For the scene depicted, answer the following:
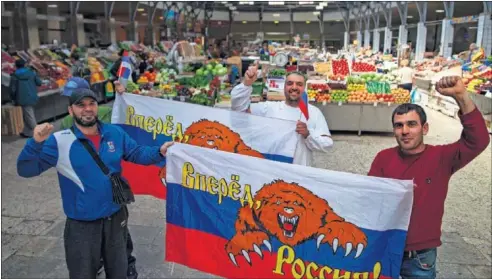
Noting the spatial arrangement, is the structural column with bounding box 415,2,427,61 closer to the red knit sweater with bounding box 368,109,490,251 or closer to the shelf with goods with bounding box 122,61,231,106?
the shelf with goods with bounding box 122,61,231,106

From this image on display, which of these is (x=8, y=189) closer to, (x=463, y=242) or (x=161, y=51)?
(x=463, y=242)

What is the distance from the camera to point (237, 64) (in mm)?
18875

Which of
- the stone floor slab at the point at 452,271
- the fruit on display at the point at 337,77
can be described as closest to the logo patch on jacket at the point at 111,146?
the stone floor slab at the point at 452,271

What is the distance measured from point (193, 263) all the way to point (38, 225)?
2.85 metres

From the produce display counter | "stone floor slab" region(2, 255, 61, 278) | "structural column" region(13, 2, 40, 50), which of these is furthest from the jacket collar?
"structural column" region(13, 2, 40, 50)

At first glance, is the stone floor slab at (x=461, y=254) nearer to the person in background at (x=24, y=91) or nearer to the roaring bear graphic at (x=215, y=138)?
the roaring bear graphic at (x=215, y=138)

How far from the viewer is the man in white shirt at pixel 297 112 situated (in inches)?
147

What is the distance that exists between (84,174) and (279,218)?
4.38 feet

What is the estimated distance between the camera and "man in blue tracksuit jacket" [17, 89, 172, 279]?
2809mm

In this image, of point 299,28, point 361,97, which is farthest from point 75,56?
point 299,28

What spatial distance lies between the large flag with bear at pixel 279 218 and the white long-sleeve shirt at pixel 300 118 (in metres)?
0.92

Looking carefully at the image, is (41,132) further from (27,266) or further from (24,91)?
(24,91)

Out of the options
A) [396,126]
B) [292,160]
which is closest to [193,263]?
[292,160]

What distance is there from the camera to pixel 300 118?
3879mm
